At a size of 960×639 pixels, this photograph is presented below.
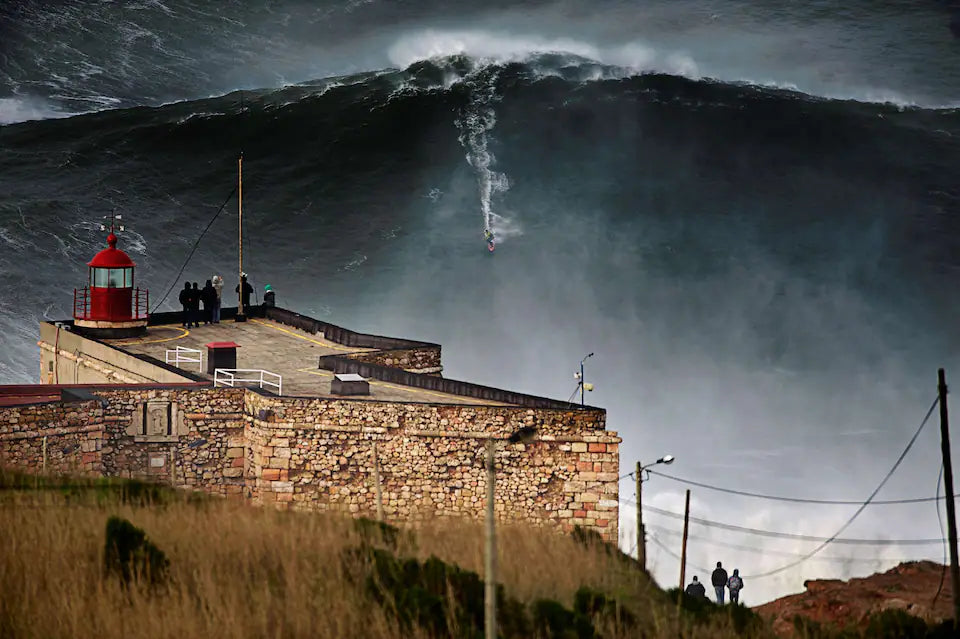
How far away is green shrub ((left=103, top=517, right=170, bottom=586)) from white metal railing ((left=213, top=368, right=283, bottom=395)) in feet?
59.1

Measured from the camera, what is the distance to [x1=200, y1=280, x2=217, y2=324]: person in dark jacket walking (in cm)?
4753

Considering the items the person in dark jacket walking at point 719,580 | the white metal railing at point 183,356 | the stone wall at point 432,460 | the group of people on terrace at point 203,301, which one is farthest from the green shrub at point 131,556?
the group of people on terrace at point 203,301

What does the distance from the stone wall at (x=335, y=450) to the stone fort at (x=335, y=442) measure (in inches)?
1.2

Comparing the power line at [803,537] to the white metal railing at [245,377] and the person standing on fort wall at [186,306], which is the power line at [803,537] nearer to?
the person standing on fort wall at [186,306]

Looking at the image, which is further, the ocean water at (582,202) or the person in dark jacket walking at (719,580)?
the ocean water at (582,202)

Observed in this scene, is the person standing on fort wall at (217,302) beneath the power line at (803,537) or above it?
above

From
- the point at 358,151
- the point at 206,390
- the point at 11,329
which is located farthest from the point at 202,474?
the point at 358,151

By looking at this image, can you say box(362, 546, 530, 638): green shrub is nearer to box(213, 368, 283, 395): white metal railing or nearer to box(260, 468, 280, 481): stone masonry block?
box(260, 468, 280, 481): stone masonry block

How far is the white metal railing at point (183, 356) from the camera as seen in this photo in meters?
40.0

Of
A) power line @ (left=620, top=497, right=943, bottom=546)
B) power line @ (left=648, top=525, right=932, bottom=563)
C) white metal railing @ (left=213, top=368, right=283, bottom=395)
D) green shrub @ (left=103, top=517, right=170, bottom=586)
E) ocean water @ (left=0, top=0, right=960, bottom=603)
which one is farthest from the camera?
ocean water @ (left=0, top=0, right=960, bottom=603)

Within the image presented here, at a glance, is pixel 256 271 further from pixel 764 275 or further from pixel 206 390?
pixel 206 390

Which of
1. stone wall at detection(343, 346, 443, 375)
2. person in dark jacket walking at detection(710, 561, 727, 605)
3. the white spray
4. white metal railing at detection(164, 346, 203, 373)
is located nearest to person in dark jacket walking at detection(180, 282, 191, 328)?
white metal railing at detection(164, 346, 203, 373)

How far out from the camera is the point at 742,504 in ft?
A: 243

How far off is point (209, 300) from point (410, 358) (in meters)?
9.02
